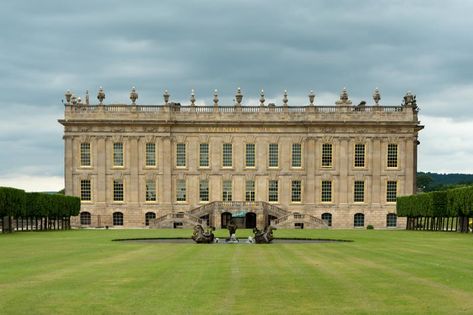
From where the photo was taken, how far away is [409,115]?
80500 mm

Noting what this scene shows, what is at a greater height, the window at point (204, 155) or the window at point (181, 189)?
the window at point (204, 155)

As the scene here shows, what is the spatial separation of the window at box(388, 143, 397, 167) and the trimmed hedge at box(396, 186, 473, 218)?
6.75 meters

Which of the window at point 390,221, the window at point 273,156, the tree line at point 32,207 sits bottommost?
the window at point 390,221

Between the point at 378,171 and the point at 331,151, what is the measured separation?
538cm

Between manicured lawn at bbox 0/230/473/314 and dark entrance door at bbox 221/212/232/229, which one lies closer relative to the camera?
manicured lawn at bbox 0/230/473/314

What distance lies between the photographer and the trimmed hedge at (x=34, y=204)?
55.0m

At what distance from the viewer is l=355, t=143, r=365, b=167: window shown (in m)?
80.6

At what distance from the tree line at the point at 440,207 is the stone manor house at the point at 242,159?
7.03m

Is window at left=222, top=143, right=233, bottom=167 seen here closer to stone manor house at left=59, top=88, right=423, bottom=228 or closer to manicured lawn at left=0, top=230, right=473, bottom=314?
stone manor house at left=59, top=88, right=423, bottom=228

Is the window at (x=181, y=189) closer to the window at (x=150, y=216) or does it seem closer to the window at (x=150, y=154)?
the window at (x=150, y=216)

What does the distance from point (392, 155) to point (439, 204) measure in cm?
1807

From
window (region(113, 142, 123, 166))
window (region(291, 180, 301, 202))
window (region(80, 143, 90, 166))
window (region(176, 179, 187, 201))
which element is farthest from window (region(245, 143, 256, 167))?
window (region(80, 143, 90, 166))

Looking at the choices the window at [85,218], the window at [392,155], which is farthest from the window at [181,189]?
the window at [392,155]

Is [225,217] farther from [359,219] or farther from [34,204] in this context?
[34,204]
